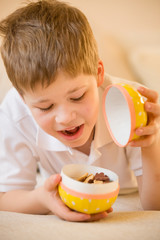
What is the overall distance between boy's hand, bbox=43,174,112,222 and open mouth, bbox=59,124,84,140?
160 millimetres

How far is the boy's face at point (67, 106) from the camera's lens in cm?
84

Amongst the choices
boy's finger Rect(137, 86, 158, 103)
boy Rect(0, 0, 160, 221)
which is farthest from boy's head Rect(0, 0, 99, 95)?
boy's finger Rect(137, 86, 158, 103)

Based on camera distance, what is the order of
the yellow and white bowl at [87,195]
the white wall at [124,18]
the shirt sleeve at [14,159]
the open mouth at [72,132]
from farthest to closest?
1. the white wall at [124,18]
2. the shirt sleeve at [14,159]
3. the open mouth at [72,132]
4. the yellow and white bowl at [87,195]

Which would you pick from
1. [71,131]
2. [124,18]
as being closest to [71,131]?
[71,131]

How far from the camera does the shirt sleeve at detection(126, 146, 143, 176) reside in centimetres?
115

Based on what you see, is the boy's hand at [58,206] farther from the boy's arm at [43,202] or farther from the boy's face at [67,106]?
the boy's face at [67,106]

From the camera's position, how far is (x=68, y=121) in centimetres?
86

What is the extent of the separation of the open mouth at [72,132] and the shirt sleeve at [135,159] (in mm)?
284

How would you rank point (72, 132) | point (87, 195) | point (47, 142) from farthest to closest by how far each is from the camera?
1. point (47, 142)
2. point (72, 132)
3. point (87, 195)

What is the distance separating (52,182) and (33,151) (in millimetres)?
342

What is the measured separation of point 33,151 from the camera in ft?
3.86

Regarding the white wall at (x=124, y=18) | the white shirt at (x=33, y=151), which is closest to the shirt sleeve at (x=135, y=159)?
the white shirt at (x=33, y=151)

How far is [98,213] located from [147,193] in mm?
269

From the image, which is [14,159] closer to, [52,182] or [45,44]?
[52,182]
